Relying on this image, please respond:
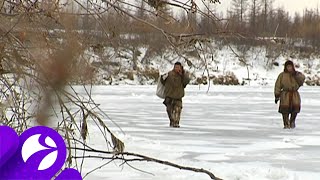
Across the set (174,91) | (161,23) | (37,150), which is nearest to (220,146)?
(174,91)

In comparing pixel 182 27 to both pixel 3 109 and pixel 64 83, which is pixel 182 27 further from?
pixel 64 83

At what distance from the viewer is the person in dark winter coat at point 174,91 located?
1144 centimetres

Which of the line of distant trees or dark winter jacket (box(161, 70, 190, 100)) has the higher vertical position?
the line of distant trees

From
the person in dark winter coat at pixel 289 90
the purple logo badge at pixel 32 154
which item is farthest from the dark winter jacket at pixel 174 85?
the purple logo badge at pixel 32 154

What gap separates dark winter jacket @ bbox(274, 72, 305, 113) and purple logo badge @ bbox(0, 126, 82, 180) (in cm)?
1042

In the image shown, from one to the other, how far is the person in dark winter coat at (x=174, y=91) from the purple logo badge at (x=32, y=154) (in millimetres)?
10342

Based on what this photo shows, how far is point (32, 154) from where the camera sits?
0.98 meters

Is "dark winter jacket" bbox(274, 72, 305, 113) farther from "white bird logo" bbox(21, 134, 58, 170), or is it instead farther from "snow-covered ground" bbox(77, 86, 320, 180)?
"white bird logo" bbox(21, 134, 58, 170)

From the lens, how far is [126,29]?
227 centimetres

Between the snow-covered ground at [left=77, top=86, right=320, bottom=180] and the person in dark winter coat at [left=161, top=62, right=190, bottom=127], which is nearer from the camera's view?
the snow-covered ground at [left=77, top=86, right=320, bottom=180]

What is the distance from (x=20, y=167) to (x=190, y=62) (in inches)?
50.3

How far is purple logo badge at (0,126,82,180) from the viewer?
0.96 metres

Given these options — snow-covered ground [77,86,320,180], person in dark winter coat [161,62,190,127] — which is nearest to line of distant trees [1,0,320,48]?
snow-covered ground [77,86,320,180]

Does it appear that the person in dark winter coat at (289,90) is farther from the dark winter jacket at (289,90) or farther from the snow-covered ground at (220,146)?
the snow-covered ground at (220,146)
